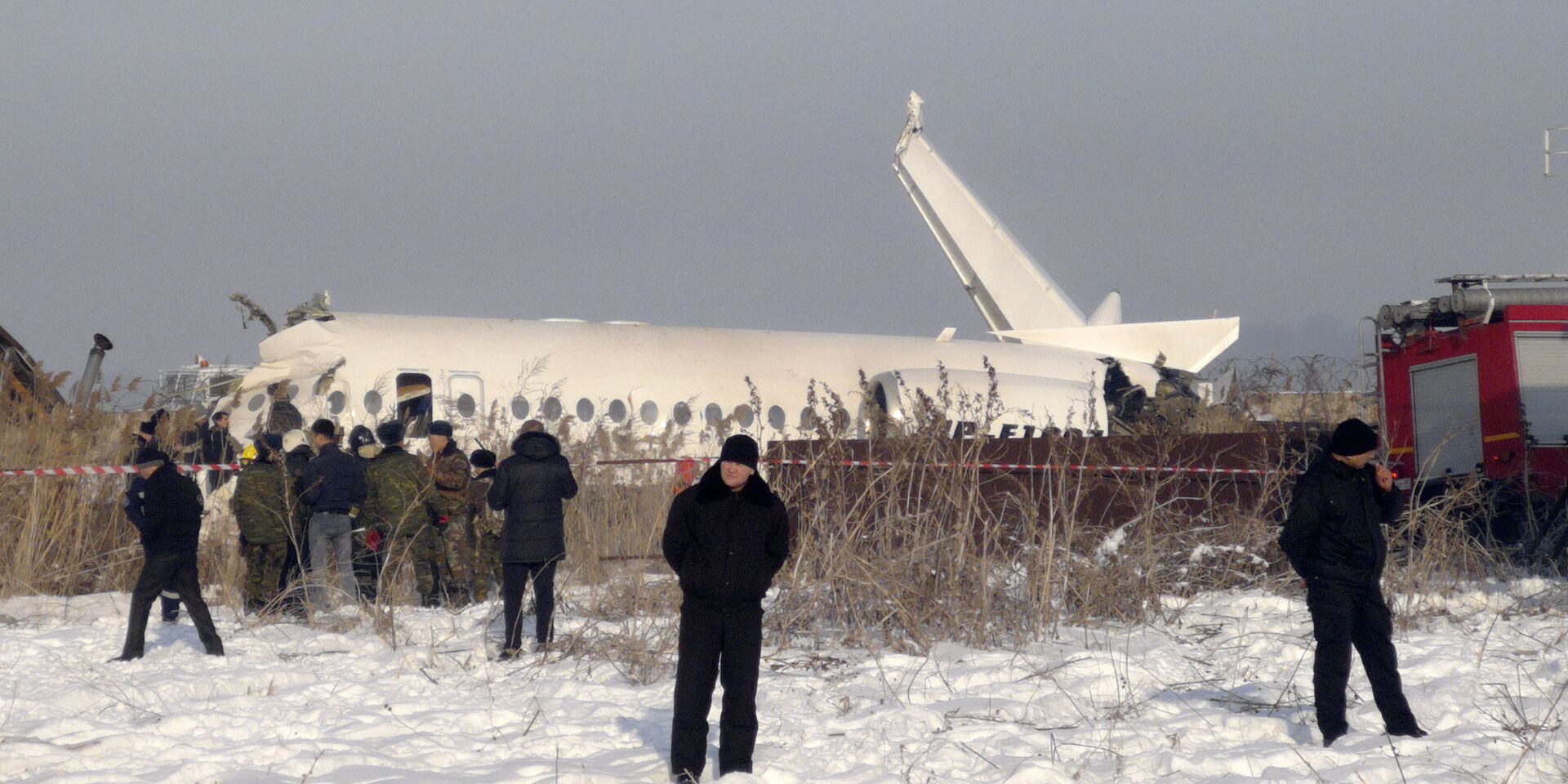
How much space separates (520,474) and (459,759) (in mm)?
3080

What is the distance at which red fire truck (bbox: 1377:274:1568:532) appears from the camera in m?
14.0

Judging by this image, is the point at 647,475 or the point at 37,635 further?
the point at 647,475

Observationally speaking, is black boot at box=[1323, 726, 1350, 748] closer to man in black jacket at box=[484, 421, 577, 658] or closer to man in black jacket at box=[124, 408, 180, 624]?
man in black jacket at box=[484, 421, 577, 658]

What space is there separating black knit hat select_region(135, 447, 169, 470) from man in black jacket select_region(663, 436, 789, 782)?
4.60 metres

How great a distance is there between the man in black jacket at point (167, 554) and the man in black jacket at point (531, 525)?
5.85ft

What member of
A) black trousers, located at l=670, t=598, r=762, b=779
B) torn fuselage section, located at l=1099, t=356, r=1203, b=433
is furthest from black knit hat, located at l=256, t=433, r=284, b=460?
torn fuselage section, located at l=1099, t=356, r=1203, b=433

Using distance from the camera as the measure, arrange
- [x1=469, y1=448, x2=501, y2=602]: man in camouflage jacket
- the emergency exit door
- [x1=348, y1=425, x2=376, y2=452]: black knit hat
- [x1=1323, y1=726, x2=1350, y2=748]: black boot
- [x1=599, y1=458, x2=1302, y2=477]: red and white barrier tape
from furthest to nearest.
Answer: the emergency exit door < [x1=348, y1=425, x2=376, y2=452]: black knit hat < [x1=469, y1=448, x2=501, y2=602]: man in camouflage jacket < [x1=599, y1=458, x2=1302, y2=477]: red and white barrier tape < [x1=1323, y1=726, x2=1350, y2=748]: black boot

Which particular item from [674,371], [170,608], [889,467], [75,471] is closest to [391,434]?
[170,608]

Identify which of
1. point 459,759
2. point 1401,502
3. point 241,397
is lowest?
point 459,759

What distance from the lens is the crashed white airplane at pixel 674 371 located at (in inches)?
667

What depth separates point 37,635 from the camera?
982cm

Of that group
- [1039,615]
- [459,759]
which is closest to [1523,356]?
[1039,615]

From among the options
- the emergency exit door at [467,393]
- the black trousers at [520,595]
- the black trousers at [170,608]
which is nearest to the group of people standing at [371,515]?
the black trousers at [170,608]

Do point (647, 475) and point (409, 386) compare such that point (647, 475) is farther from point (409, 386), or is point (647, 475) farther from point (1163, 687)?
point (1163, 687)
